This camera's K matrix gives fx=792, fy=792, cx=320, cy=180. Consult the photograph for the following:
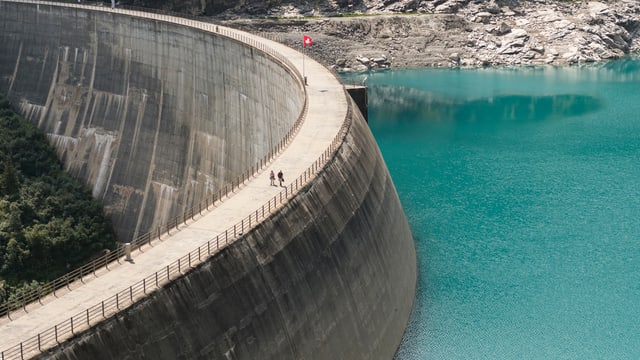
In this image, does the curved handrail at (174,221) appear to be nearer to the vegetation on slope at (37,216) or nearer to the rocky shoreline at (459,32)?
the vegetation on slope at (37,216)

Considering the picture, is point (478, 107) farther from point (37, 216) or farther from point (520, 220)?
point (37, 216)

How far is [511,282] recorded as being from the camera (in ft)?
128

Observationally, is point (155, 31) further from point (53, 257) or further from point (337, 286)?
point (337, 286)

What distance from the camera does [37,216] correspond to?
162 ft

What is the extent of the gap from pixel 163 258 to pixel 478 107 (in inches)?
2605

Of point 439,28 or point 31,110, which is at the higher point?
point 439,28

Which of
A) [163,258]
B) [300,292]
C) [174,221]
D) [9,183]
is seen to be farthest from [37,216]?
[300,292]

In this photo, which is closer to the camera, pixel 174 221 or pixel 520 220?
pixel 174 221

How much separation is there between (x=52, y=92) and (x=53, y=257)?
2256cm

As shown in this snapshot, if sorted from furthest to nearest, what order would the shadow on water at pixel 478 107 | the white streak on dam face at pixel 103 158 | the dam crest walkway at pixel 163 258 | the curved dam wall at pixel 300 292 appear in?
the shadow on water at pixel 478 107 → the white streak on dam face at pixel 103 158 → the curved dam wall at pixel 300 292 → the dam crest walkway at pixel 163 258

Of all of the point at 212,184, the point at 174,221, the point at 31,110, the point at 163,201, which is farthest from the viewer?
the point at 31,110

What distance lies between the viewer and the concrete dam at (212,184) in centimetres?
2241

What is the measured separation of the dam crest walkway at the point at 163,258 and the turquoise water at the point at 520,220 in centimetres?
882

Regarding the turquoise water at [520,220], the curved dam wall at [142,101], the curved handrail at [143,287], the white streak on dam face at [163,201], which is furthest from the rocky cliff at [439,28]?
the curved handrail at [143,287]
